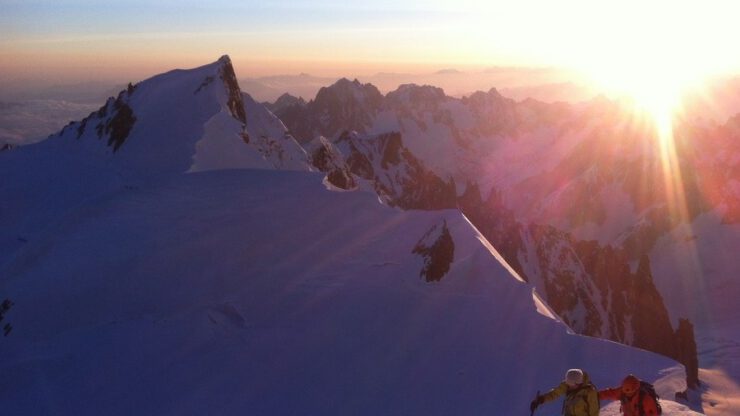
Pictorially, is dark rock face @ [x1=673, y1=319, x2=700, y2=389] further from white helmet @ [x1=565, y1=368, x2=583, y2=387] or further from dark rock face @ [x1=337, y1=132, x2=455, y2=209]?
dark rock face @ [x1=337, y1=132, x2=455, y2=209]

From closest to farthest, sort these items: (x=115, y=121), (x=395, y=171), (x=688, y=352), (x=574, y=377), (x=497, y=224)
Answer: (x=574, y=377)
(x=115, y=121)
(x=688, y=352)
(x=497, y=224)
(x=395, y=171)

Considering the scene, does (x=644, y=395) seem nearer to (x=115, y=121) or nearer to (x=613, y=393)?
(x=613, y=393)

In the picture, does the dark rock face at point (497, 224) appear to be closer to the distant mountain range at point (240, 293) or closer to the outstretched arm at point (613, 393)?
the distant mountain range at point (240, 293)

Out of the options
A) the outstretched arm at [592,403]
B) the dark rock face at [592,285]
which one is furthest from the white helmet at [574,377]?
the dark rock face at [592,285]

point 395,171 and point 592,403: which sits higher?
point 592,403

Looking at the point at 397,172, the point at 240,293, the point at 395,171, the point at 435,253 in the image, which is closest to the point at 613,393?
the point at 240,293

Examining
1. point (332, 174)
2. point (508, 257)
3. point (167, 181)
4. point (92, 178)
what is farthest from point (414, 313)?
point (508, 257)

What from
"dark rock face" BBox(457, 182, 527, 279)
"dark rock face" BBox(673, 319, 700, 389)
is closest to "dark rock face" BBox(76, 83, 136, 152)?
"dark rock face" BBox(673, 319, 700, 389)

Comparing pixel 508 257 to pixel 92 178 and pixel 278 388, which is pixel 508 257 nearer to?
pixel 92 178
